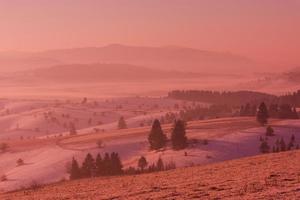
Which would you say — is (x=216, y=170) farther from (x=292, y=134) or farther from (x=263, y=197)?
(x=292, y=134)

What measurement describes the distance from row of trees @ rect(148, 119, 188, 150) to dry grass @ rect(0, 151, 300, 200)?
72493 mm

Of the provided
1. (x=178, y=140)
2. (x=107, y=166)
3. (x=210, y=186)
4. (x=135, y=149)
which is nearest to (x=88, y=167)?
(x=107, y=166)

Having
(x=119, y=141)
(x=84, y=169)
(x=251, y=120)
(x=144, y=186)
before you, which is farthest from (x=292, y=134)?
(x=144, y=186)

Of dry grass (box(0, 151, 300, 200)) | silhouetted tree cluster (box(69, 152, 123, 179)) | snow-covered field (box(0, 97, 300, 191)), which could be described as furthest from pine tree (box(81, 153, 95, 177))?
dry grass (box(0, 151, 300, 200))

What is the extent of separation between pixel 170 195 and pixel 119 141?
128 m

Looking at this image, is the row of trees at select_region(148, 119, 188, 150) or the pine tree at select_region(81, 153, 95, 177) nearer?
the pine tree at select_region(81, 153, 95, 177)

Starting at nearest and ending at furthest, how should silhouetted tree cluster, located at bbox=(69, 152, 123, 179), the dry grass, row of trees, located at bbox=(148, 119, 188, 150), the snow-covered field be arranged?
A: the dry grass → silhouetted tree cluster, located at bbox=(69, 152, 123, 179) → the snow-covered field → row of trees, located at bbox=(148, 119, 188, 150)

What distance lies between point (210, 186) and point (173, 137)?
92.2m

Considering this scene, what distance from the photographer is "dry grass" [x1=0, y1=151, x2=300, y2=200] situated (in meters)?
39.6

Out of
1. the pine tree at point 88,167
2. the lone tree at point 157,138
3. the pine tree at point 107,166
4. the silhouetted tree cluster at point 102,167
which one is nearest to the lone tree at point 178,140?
the lone tree at point 157,138

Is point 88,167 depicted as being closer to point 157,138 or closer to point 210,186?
point 157,138

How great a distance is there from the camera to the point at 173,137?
137 m

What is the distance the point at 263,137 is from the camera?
496 ft

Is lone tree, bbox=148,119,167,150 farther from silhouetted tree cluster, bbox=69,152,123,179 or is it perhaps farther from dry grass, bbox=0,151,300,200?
dry grass, bbox=0,151,300,200
